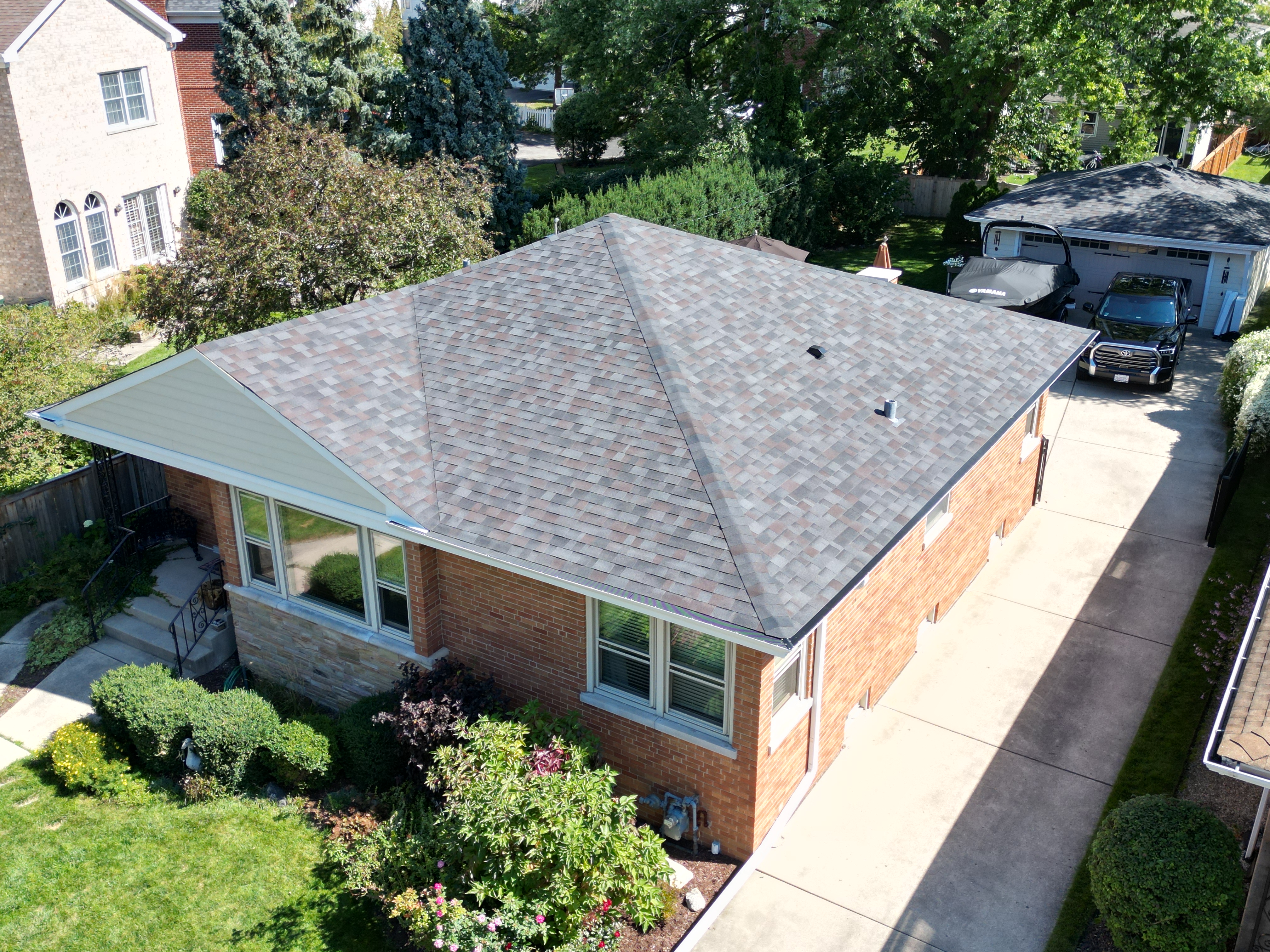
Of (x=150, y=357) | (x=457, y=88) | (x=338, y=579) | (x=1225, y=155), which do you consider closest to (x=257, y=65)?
(x=457, y=88)

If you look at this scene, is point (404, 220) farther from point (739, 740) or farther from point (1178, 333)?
point (1178, 333)

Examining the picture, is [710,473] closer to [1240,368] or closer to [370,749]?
[370,749]

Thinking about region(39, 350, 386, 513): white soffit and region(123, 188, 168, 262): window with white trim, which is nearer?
region(39, 350, 386, 513): white soffit

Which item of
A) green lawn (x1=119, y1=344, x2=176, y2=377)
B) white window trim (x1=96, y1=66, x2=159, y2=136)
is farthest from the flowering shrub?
white window trim (x1=96, y1=66, x2=159, y2=136)

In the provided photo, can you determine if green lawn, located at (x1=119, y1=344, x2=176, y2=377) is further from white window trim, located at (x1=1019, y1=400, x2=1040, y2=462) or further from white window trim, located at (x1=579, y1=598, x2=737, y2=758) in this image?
white window trim, located at (x1=1019, y1=400, x2=1040, y2=462)

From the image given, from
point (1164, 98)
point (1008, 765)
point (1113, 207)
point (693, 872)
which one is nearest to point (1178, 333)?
point (1113, 207)

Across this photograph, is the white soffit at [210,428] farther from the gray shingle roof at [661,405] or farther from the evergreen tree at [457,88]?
the evergreen tree at [457,88]
